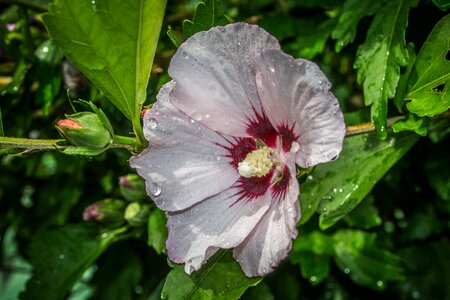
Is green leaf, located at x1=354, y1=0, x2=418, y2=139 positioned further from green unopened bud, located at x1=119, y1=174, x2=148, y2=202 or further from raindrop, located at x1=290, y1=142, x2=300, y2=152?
green unopened bud, located at x1=119, y1=174, x2=148, y2=202

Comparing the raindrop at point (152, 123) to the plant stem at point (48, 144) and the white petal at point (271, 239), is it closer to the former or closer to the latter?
the plant stem at point (48, 144)

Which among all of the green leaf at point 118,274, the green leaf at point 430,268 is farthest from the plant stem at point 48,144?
the green leaf at point 430,268

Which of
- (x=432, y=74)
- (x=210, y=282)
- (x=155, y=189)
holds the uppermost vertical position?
(x=432, y=74)

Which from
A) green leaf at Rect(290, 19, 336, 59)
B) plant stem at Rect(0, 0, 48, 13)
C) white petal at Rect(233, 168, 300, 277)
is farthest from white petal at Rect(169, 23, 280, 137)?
plant stem at Rect(0, 0, 48, 13)

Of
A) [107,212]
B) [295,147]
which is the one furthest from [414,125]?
[107,212]

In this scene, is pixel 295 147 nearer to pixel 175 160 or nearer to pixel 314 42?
pixel 175 160

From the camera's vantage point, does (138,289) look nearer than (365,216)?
No

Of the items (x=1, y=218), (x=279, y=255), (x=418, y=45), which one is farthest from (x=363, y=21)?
(x=1, y=218)
